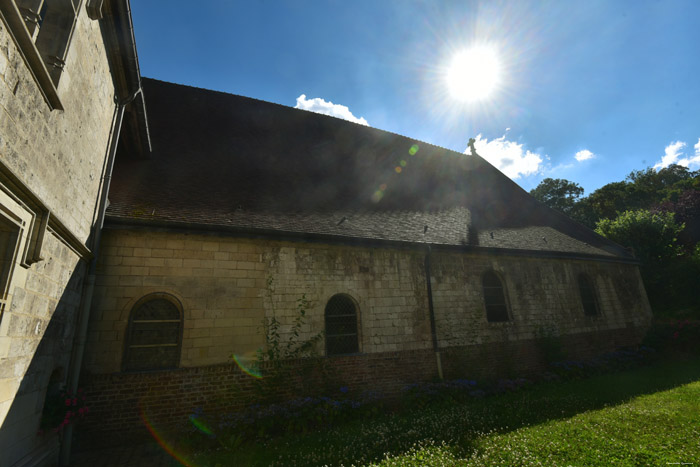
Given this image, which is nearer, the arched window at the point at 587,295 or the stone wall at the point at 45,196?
the stone wall at the point at 45,196

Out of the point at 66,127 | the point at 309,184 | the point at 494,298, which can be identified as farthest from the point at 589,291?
the point at 66,127

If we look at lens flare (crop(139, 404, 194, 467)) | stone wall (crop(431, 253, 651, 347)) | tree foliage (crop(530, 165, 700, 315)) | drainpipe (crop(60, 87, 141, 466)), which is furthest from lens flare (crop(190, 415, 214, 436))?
tree foliage (crop(530, 165, 700, 315))

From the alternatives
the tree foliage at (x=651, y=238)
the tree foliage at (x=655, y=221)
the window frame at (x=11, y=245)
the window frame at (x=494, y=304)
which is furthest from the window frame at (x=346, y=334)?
the tree foliage at (x=651, y=238)

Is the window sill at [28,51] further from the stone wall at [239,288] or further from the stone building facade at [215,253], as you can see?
the stone wall at [239,288]

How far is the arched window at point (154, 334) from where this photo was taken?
19.8 feet

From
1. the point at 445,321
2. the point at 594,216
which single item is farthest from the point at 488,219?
the point at 594,216

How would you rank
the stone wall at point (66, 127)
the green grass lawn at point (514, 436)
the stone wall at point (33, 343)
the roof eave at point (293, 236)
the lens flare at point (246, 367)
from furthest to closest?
the lens flare at point (246, 367), the roof eave at point (293, 236), the green grass lawn at point (514, 436), the stone wall at point (33, 343), the stone wall at point (66, 127)

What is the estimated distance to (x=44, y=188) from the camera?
373cm

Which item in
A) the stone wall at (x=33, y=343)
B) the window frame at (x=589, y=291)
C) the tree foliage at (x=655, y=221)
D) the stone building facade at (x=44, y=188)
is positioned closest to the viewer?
the stone building facade at (x=44, y=188)

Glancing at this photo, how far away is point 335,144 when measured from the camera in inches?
473

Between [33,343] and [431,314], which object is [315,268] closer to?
[431,314]

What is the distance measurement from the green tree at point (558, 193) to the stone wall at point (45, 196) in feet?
137

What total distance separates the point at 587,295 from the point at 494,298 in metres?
4.72

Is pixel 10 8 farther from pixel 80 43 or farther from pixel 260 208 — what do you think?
pixel 260 208
